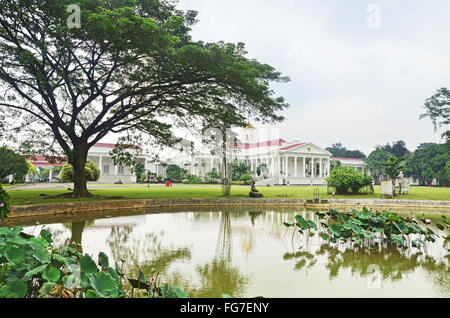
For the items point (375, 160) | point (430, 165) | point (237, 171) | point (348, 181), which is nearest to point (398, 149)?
point (375, 160)

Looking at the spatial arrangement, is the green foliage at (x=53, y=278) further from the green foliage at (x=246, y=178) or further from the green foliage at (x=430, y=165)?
the green foliage at (x=430, y=165)

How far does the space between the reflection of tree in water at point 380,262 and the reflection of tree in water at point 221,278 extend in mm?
1114

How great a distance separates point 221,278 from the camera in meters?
4.34

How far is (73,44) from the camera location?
14070mm

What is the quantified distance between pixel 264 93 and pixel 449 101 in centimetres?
3155

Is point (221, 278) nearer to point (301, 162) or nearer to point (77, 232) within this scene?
point (77, 232)

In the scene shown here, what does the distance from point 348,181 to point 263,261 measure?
19.8m

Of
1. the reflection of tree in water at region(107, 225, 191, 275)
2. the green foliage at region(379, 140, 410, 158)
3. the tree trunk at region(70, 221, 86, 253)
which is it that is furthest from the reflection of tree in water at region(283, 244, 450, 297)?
the green foliage at region(379, 140, 410, 158)

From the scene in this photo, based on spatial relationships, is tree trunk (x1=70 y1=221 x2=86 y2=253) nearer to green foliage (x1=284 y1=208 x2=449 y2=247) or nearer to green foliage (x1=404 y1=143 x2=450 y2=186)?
green foliage (x1=284 y1=208 x2=449 y2=247)

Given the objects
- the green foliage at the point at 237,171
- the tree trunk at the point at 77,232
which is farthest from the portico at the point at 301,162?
the tree trunk at the point at 77,232

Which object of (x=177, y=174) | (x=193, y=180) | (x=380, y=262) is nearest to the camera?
(x=380, y=262)

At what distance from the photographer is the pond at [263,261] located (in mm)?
4012

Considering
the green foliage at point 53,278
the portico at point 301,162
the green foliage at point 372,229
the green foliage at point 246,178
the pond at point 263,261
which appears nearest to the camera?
the green foliage at point 53,278
